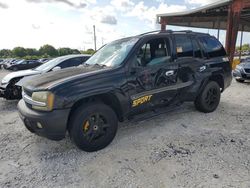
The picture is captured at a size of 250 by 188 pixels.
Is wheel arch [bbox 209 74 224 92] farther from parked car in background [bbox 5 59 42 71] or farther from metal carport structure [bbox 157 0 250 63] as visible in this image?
parked car in background [bbox 5 59 42 71]

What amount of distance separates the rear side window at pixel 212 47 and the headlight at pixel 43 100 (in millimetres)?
3654

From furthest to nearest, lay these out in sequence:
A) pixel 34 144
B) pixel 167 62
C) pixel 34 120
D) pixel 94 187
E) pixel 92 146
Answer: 1. pixel 167 62
2. pixel 34 144
3. pixel 92 146
4. pixel 34 120
5. pixel 94 187

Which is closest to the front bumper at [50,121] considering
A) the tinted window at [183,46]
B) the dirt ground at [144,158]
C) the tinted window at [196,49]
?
the dirt ground at [144,158]

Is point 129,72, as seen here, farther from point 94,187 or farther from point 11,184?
point 11,184

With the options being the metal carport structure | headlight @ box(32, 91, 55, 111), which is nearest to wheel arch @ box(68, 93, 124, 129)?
headlight @ box(32, 91, 55, 111)

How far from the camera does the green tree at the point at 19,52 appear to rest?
6975 cm

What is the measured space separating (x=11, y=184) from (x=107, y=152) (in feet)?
4.53

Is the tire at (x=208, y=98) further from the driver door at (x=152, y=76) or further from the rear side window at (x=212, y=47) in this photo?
the driver door at (x=152, y=76)

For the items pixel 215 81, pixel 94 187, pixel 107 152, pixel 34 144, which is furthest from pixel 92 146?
pixel 215 81

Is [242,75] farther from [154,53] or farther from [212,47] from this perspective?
[154,53]

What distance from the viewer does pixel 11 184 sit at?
2.69 meters

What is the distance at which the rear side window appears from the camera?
4978mm

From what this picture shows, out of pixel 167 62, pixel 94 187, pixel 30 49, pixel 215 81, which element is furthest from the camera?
pixel 30 49

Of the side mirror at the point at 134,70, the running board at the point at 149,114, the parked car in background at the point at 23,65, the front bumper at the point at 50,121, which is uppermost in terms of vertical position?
the side mirror at the point at 134,70
